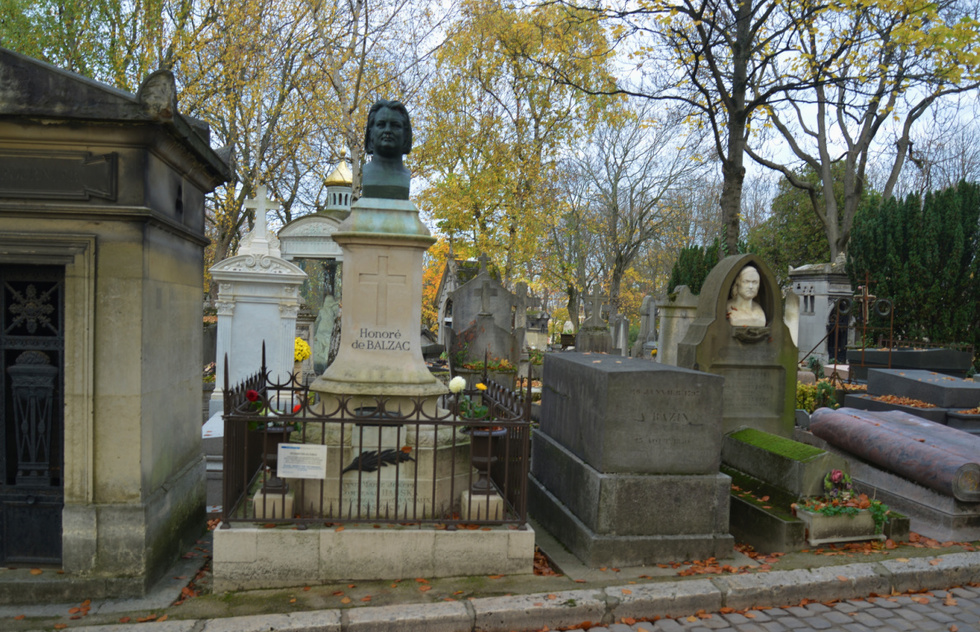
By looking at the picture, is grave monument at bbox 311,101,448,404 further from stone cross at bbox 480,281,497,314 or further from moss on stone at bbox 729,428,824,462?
stone cross at bbox 480,281,497,314

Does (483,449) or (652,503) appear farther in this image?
(483,449)

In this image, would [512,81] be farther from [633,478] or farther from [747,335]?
[633,478]

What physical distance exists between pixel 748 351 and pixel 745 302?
0.57 meters

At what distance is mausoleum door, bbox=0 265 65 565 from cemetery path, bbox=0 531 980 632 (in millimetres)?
277

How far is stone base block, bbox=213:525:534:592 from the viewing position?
4.25 m

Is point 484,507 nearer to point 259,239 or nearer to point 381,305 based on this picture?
point 381,305

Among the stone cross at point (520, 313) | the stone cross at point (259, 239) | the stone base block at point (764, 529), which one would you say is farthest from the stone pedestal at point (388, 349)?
the stone cross at point (520, 313)

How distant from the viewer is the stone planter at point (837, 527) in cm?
497

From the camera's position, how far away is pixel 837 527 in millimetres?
5020

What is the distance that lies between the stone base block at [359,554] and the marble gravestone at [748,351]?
140 inches

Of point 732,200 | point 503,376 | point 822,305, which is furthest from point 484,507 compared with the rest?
point 822,305

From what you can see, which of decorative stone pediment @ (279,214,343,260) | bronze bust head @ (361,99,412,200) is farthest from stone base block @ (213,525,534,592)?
decorative stone pediment @ (279,214,343,260)

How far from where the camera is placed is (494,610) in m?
3.90

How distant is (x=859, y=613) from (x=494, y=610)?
245cm
